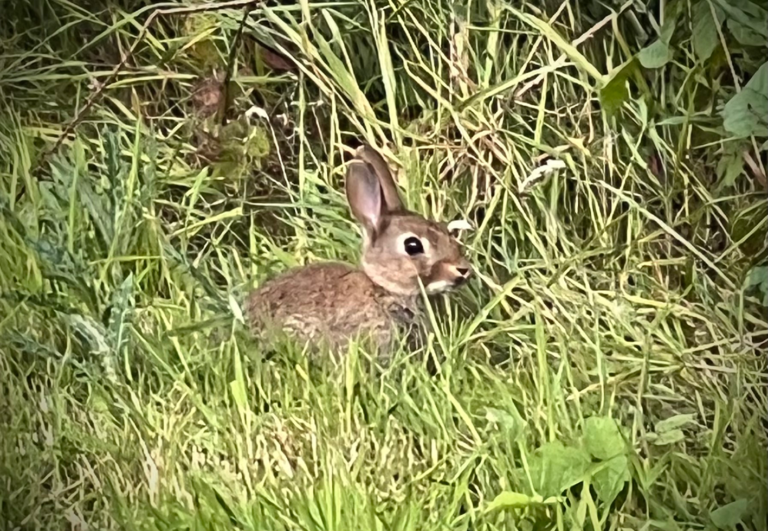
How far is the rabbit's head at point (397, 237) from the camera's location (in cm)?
91

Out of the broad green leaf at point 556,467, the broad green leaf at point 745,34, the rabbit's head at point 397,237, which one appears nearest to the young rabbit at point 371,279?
the rabbit's head at point 397,237

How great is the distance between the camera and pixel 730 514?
2.90 feet

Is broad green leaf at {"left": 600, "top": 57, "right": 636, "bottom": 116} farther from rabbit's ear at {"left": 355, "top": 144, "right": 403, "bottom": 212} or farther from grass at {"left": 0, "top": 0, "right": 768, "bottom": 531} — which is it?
rabbit's ear at {"left": 355, "top": 144, "right": 403, "bottom": 212}

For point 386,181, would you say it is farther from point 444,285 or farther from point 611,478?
point 611,478

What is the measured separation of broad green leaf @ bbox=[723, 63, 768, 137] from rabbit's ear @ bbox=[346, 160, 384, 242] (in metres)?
0.32

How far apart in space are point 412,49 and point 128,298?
379 millimetres

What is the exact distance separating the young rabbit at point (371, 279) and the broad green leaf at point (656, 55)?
0.73 feet

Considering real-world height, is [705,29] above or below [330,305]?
above

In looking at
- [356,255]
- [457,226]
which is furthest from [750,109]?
[356,255]

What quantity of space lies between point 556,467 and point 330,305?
263 millimetres

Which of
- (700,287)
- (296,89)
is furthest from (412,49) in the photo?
(700,287)

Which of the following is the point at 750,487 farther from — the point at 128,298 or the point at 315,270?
the point at 128,298

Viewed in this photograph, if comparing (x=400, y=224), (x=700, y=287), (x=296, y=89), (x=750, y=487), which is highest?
(x=296, y=89)

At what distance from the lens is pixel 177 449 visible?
0.98 meters
